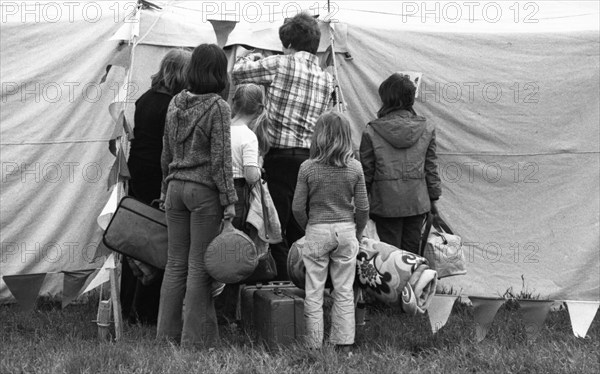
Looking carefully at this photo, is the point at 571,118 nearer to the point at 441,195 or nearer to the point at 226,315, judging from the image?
the point at 441,195

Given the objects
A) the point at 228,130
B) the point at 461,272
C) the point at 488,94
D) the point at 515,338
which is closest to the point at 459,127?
the point at 488,94

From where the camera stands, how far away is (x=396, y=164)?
5.97 m

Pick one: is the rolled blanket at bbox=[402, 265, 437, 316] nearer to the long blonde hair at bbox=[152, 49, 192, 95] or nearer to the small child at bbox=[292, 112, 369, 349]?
the small child at bbox=[292, 112, 369, 349]

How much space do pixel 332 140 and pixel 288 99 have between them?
31.7 inches

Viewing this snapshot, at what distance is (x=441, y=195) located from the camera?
675 cm

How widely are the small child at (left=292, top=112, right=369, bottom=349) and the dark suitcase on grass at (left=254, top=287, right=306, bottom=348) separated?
0.19ft

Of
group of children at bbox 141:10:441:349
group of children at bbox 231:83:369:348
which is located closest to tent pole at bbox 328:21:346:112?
group of children at bbox 141:10:441:349

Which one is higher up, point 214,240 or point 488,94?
point 488,94

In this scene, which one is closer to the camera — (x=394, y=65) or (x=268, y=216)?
(x=268, y=216)

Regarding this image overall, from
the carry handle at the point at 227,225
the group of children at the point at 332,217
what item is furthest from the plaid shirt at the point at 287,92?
the carry handle at the point at 227,225

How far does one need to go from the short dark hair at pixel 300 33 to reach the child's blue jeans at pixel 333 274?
1.27 m

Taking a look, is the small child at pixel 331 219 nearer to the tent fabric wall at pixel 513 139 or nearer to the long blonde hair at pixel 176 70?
the long blonde hair at pixel 176 70

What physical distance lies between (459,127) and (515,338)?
1.76 meters

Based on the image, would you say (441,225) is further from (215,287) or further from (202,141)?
(202,141)
